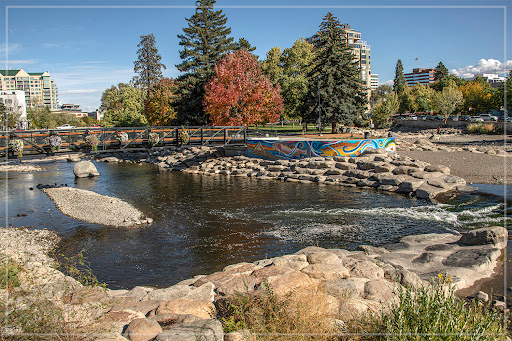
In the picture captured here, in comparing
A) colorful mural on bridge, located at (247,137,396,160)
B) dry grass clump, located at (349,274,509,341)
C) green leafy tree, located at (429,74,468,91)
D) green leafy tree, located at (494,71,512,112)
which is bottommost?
dry grass clump, located at (349,274,509,341)

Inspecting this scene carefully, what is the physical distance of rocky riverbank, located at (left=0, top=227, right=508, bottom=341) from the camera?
17.1 ft

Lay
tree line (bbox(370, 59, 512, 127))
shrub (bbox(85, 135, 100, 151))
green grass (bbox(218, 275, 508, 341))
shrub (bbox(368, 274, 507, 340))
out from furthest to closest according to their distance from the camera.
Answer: tree line (bbox(370, 59, 512, 127)) → shrub (bbox(85, 135, 100, 151)) → green grass (bbox(218, 275, 508, 341)) → shrub (bbox(368, 274, 507, 340))

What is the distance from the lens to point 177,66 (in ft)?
141

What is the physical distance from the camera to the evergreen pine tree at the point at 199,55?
41969 millimetres

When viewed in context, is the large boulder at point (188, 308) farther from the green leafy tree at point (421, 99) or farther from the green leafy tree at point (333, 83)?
the green leafy tree at point (421, 99)

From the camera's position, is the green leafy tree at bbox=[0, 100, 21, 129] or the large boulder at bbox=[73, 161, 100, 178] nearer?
the large boulder at bbox=[73, 161, 100, 178]

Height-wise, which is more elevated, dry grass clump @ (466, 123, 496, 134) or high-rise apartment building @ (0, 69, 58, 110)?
high-rise apartment building @ (0, 69, 58, 110)

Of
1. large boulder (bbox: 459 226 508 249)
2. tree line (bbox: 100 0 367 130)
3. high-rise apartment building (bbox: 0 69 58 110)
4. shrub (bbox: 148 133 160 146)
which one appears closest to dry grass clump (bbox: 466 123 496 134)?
tree line (bbox: 100 0 367 130)

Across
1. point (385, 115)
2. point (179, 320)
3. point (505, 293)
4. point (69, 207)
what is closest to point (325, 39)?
point (385, 115)

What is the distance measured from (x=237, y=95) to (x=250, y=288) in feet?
102

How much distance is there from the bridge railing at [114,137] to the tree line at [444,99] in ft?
112

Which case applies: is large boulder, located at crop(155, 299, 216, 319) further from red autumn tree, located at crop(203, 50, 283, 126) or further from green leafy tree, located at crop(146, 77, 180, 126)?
green leafy tree, located at crop(146, 77, 180, 126)

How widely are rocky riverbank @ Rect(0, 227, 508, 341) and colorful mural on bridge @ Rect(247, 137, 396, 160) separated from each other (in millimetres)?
15066

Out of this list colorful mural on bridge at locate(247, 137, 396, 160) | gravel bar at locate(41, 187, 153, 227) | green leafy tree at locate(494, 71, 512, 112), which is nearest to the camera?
gravel bar at locate(41, 187, 153, 227)
